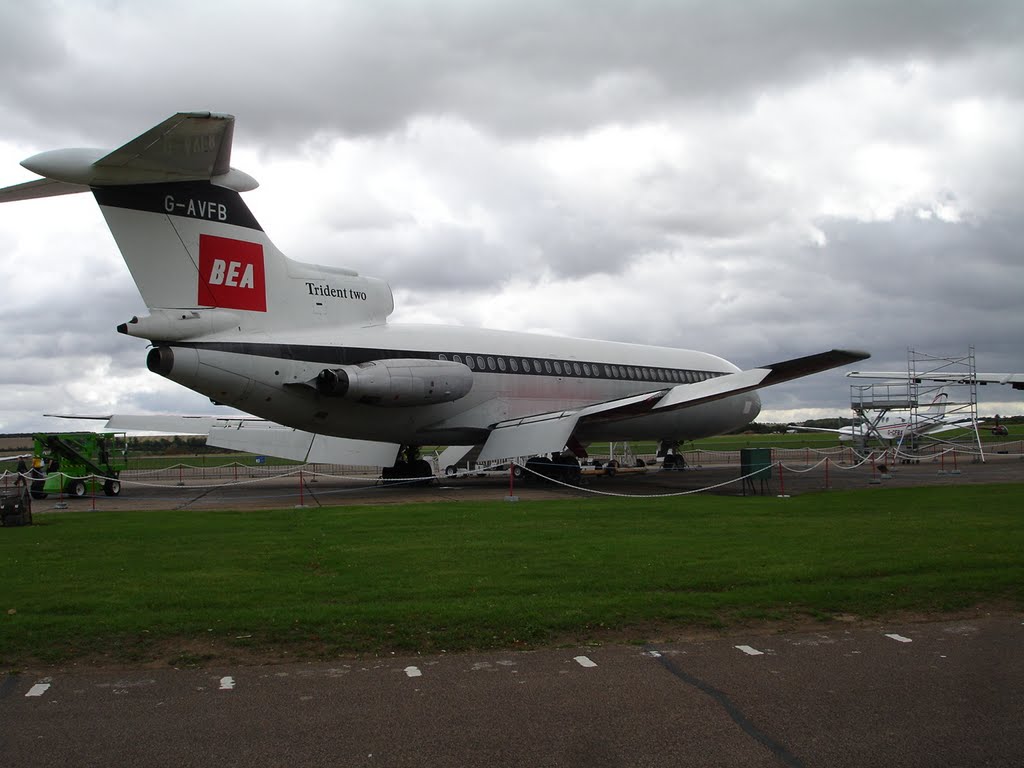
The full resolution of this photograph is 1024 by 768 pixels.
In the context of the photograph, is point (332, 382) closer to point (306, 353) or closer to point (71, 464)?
point (306, 353)

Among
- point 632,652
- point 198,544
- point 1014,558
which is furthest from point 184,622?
point 1014,558

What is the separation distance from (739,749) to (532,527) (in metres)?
8.78

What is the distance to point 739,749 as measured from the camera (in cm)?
456

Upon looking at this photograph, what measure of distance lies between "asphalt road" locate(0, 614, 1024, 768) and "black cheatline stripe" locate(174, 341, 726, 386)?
12.9 metres

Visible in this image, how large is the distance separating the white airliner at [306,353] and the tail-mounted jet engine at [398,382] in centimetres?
4

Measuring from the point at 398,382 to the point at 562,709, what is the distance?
1586 cm

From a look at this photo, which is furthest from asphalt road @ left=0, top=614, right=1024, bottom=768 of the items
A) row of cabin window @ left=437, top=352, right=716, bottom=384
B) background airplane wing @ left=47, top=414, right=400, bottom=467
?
background airplane wing @ left=47, top=414, right=400, bottom=467

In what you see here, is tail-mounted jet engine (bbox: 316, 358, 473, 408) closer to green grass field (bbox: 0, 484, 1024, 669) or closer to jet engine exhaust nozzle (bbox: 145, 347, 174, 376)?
jet engine exhaust nozzle (bbox: 145, 347, 174, 376)

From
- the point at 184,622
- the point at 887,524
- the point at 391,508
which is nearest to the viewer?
the point at 184,622

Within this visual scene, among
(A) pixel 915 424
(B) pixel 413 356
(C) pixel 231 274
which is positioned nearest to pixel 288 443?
(B) pixel 413 356

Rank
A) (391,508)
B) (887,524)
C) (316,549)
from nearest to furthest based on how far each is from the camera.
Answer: (316,549), (887,524), (391,508)

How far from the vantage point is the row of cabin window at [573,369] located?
2373cm

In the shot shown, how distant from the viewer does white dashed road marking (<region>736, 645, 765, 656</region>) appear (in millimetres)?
6309

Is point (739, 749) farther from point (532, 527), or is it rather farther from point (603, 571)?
point (532, 527)
